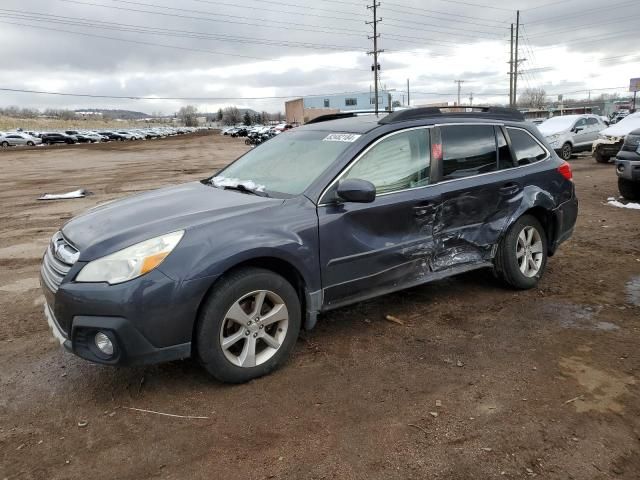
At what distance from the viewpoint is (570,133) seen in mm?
19875

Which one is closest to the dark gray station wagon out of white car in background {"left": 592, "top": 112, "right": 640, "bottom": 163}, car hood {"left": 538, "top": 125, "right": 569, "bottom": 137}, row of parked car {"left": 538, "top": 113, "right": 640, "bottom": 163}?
white car in background {"left": 592, "top": 112, "right": 640, "bottom": 163}

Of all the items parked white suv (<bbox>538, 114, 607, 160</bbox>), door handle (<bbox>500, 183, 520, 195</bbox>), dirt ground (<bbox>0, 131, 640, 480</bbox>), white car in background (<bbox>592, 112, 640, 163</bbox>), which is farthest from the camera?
parked white suv (<bbox>538, 114, 607, 160</bbox>)

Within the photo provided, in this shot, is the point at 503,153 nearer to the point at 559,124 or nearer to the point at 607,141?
the point at 607,141

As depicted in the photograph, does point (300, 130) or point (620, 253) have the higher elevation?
point (300, 130)

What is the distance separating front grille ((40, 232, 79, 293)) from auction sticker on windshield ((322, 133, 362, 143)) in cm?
208

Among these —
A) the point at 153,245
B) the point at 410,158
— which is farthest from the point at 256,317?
the point at 410,158

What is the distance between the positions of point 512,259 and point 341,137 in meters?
2.05

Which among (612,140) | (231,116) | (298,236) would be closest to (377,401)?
(298,236)

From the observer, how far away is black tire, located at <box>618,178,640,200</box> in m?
9.69

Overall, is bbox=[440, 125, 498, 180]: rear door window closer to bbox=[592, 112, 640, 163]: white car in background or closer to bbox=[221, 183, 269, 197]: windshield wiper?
bbox=[221, 183, 269, 197]: windshield wiper

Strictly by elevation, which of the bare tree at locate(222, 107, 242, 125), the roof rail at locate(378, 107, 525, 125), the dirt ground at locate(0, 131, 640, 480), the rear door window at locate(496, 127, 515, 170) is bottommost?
the dirt ground at locate(0, 131, 640, 480)

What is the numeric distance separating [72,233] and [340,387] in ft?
6.79

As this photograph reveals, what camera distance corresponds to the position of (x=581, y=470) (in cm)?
257

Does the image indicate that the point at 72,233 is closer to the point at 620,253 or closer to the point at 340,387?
the point at 340,387
